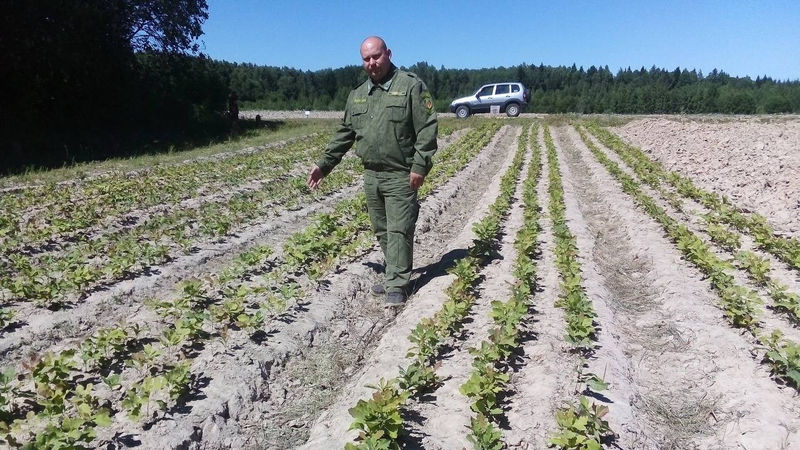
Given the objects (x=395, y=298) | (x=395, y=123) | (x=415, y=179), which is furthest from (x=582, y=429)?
(x=395, y=123)

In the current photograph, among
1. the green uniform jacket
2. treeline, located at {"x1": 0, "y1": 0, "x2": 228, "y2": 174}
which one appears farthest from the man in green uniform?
treeline, located at {"x1": 0, "y1": 0, "x2": 228, "y2": 174}

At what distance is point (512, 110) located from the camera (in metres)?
30.4

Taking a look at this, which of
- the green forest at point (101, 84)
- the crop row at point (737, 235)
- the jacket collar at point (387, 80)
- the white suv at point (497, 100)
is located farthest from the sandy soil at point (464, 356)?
the white suv at point (497, 100)

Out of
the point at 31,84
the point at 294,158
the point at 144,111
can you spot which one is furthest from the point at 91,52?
the point at 294,158

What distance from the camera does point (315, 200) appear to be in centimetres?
978

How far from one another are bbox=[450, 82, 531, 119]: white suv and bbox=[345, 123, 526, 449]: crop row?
959 inches

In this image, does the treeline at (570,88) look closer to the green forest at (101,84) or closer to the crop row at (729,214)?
the green forest at (101,84)

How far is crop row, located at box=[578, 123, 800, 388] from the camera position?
3.72 metres

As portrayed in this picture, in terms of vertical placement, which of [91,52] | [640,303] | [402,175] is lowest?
[640,303]

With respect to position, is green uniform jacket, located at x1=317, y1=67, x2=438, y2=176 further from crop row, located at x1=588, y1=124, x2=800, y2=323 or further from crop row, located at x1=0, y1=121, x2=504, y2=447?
crop row, located at x1=588, y1=124, x2=800, y2=323

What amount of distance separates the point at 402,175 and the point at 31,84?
52.1 ft

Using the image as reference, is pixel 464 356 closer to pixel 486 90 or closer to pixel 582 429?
pixel 582 429

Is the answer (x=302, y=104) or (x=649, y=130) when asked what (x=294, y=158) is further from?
(x=302, y=104)

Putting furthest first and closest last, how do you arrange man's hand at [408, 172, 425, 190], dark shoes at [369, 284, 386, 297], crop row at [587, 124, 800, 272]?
crop row at [587, 124, 800, 272] < dark shoes at [369, 284, 386, 297] < man's hand at [408, 172, 425, 190]
